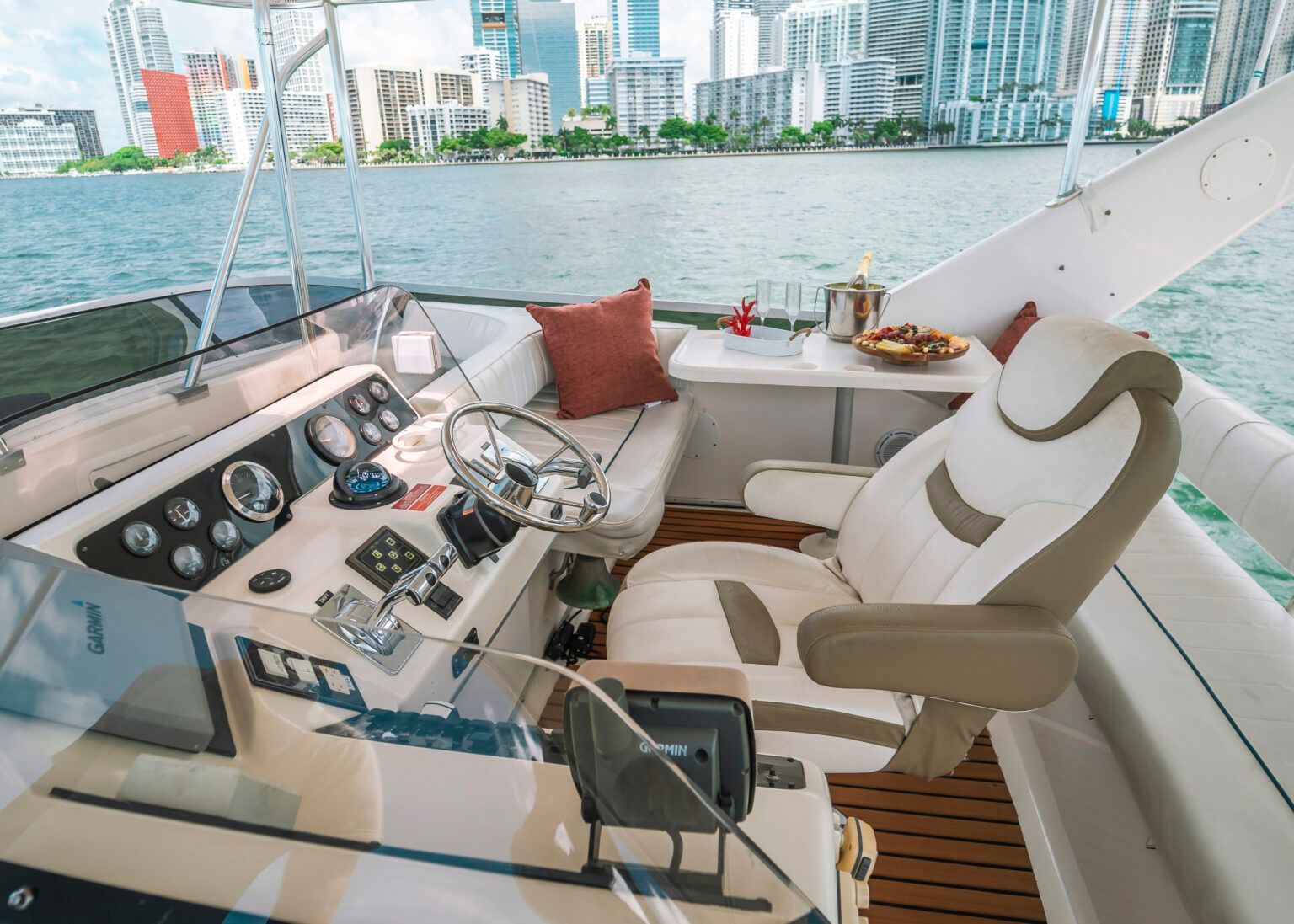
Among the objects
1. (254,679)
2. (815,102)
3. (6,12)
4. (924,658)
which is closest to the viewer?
(254,679)

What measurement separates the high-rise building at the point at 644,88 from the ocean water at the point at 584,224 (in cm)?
323

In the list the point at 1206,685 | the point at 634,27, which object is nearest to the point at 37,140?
the point at 634,27

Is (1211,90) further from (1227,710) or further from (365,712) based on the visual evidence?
(365,712)

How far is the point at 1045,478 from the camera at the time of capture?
3.98ft

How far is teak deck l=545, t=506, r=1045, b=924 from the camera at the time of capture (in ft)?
4.33

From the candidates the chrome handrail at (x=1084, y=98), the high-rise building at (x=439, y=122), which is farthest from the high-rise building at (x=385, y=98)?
the chrome handrail at (x=1084, y=98)

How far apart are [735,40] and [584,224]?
14.1 meters

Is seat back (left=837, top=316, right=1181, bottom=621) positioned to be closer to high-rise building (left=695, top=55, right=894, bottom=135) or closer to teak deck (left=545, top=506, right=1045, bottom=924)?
teak deck (left=545, top=506, right=1045, bottom=924)

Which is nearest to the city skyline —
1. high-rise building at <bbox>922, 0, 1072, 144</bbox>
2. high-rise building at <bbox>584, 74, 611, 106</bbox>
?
high-rise building at <bbox>584, 74, 611, 106</bbox>

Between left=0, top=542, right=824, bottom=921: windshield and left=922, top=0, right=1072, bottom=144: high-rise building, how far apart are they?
17.2 feet

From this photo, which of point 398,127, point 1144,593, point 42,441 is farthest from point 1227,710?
point 398,127

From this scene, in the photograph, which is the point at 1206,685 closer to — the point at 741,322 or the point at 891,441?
the point at 741,322

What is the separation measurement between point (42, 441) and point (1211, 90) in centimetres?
318

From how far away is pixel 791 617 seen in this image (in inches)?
58.1
